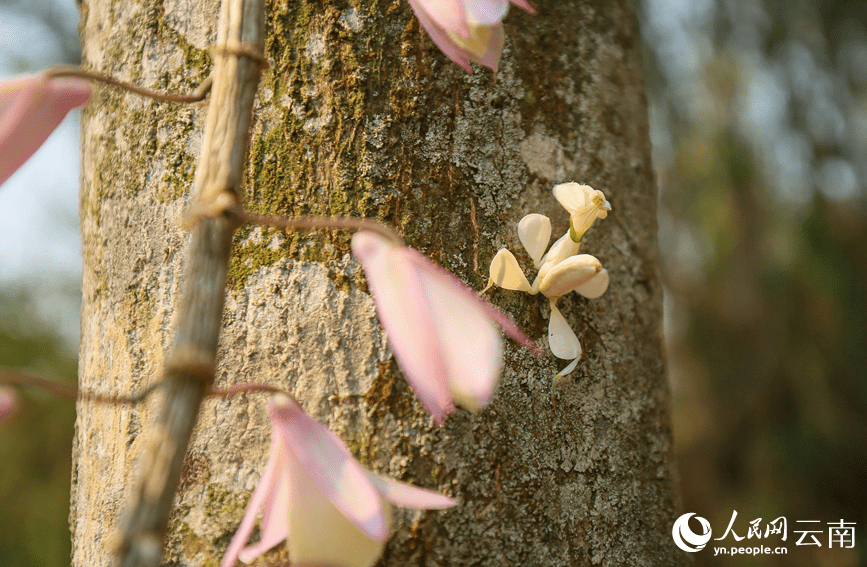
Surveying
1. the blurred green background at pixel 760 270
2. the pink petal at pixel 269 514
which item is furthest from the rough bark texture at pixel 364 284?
the blurred green background at pixel 760 270

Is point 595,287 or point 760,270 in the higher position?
point 595,287

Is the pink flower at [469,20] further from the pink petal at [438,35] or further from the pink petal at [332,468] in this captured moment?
the pink petal at [332,468]

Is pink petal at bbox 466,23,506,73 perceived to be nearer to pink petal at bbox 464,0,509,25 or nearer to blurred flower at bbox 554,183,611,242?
pink petal at bbox 464,0,509,25

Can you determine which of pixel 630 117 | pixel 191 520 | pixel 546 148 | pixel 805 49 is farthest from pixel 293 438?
pixel 805 49

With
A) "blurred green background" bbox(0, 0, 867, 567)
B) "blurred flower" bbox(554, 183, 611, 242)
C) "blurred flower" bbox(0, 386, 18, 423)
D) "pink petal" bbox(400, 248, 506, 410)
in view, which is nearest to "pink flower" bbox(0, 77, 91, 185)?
"blurred flower" bbox(0, 386, 18, 423)

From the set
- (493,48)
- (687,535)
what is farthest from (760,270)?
(493,48)

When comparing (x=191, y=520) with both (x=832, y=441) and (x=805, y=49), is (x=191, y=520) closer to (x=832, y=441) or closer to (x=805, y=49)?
(x=832, y=441)

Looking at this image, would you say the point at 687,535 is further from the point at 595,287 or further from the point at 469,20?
the point at 469,20
